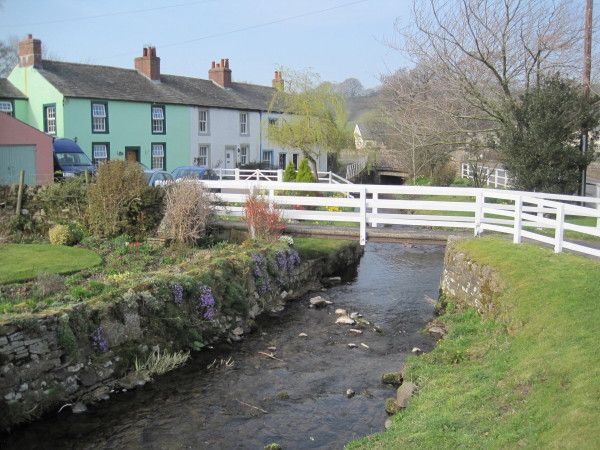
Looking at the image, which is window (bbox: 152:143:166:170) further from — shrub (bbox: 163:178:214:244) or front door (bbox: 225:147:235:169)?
shrub (bbox: 163:178:214:244)

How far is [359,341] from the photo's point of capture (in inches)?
488

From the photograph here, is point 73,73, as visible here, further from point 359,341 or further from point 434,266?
point 359,341

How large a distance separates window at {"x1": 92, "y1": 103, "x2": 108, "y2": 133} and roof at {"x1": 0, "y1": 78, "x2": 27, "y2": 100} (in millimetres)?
4580

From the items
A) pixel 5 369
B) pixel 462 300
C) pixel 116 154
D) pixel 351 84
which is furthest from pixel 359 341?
pixel 351 84

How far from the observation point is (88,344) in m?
9.77

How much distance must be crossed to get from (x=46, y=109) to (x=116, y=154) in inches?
177

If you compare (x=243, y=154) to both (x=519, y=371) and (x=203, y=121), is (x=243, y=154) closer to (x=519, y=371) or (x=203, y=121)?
(x=203, y=121)

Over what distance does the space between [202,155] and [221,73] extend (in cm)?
736

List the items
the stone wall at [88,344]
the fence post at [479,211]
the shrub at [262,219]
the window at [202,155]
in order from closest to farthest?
the stone wall at [88,344], the fence post at [479,211], the shrub at [262,219], the window at [202,155]

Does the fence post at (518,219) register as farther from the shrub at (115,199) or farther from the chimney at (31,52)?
the chimney at (31,52)

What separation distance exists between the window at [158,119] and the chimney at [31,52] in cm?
698

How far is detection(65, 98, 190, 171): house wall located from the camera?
32963 millimetres

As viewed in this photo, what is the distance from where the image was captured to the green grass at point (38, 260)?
12.7m

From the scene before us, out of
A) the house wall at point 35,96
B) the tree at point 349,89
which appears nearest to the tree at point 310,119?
the tree at point 349,89
